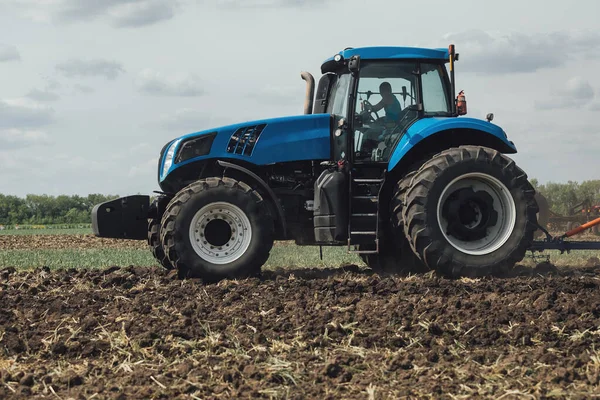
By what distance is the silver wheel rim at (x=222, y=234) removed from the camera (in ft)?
29.5

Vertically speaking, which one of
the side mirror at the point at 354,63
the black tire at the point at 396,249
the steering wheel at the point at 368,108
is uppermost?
the side mirror at the point at 354,63

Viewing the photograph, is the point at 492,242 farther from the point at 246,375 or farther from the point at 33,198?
the point at 33,198

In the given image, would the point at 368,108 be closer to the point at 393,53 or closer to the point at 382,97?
the point at 382,97

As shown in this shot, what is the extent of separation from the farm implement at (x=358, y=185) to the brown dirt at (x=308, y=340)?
503 millimetres

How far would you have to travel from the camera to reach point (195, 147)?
30.8 feet

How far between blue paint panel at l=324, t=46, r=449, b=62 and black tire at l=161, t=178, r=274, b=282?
6.61 feet

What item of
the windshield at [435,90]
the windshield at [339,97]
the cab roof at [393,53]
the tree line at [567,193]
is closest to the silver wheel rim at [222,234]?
the windshield at [339,97]

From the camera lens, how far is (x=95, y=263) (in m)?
13.5

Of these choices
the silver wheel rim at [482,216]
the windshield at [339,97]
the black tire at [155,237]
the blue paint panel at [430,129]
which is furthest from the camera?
the black tire at [155,237]

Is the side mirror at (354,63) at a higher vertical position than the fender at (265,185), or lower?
higher

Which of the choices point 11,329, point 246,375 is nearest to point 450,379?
point 246,375

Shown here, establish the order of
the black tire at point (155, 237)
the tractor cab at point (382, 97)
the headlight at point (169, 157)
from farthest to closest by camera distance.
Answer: the black tire at point (155, 237) < the headlight at point (169, 157) < the tractor cab at point (382, 97)

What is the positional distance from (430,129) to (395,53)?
109cm

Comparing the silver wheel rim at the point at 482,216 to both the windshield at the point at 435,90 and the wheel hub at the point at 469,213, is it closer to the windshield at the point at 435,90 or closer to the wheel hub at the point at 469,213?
the wheel hub at the point at 469,213
